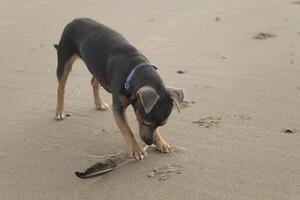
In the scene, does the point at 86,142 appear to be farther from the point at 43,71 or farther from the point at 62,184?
the point at 43,71

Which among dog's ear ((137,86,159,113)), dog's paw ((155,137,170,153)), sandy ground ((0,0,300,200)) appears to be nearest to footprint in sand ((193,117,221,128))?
sandy ground ((0,0,300,200))

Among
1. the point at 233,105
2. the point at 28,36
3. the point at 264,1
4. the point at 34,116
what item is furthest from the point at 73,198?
the point at 264,1

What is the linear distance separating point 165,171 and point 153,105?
634 millimetres

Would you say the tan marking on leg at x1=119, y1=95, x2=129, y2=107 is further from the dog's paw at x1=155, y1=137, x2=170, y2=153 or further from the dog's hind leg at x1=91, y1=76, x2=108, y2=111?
the dog's hind leg at x1=91, y1=76, x2=108, y2=111

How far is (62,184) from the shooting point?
14.4 feet

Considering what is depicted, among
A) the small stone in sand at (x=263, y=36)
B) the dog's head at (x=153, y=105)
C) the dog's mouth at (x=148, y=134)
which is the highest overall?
the dog's head at (x=153, y=105)

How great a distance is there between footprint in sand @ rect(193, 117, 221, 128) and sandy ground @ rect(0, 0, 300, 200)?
2cm

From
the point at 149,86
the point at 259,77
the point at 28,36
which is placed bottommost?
the point at 28,36

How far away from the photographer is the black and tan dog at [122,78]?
4.32 metres

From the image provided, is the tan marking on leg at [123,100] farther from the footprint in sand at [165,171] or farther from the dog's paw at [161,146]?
the footprint in sand at [165,171]

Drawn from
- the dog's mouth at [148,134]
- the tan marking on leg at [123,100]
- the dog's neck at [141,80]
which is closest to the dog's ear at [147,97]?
the dog's neck at [141,80]

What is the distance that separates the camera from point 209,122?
5.29 meters

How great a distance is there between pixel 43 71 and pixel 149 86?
2.92 metres

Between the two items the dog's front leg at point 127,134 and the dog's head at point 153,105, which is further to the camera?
the dog's front leg at point 127,134
